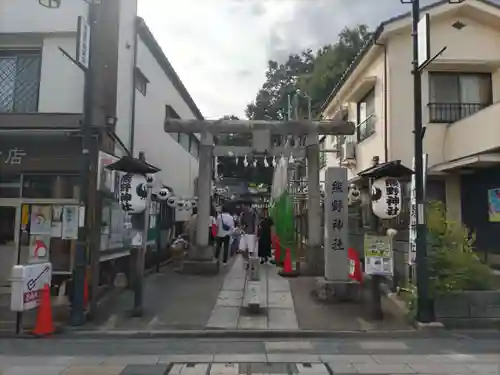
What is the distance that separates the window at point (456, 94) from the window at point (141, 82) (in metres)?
9.61

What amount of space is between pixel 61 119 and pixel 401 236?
1015cm

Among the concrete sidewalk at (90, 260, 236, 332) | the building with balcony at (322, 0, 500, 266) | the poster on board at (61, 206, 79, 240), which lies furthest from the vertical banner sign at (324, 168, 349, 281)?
the poster on board at (61, 206, 79, 240)

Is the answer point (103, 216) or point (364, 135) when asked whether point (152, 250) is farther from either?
point (364, 135)

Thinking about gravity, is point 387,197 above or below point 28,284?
above

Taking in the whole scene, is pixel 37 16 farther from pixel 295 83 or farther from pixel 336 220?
pixel 295 83

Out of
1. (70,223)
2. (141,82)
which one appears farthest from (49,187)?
(141,82)

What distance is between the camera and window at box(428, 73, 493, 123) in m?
16.1

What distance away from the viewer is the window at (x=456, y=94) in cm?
1612

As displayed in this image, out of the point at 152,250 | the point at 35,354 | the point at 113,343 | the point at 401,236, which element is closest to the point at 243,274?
the point at 152,250

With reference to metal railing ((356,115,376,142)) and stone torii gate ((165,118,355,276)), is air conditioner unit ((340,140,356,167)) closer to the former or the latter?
metal railing ((356,115,376,142))

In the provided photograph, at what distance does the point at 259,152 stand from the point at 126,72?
17.3ft

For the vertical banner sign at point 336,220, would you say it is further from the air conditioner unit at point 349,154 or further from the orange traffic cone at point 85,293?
the air conditioner unit at point 349,154

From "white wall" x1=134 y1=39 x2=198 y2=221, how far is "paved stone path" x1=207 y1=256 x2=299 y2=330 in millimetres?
5468

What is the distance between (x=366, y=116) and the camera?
757 inches
